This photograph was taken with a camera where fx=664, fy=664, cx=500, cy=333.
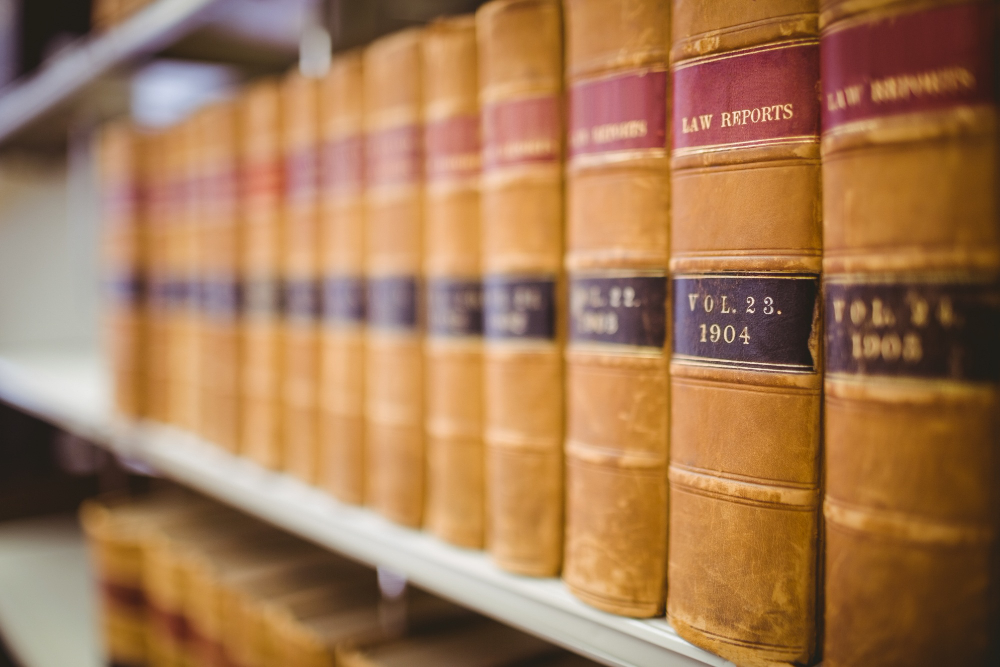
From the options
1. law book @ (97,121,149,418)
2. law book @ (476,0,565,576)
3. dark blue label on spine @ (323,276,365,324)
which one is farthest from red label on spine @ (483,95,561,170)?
law book @ (97,121,149,418)

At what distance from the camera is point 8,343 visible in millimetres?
2125

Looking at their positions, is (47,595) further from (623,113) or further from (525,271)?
(623,113)

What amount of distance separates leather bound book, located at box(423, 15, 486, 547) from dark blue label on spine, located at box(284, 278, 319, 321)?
0.19m

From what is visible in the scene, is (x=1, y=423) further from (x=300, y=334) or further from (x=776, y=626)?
(x=776, y=626)

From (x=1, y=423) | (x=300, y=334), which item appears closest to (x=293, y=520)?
(x=300, y=334)

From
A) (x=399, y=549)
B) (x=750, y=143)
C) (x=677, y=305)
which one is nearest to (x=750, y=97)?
(x=750, y=143)

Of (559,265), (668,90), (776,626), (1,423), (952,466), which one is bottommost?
(1,423)

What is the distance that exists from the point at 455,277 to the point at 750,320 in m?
0.25

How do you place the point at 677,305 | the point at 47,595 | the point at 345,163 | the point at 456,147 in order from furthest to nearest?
the point at 47,595
the point at 345,163
the point at 456,147
the point at 677,305

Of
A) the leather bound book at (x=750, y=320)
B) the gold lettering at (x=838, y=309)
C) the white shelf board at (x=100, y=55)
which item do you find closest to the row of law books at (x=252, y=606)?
the leather bound book at (x=750, y=320)

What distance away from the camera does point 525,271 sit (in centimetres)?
51

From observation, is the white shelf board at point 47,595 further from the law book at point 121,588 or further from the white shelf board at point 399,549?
the white shelf board at point 399,549

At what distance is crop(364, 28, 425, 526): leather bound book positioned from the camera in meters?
0.60

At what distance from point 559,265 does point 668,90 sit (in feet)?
0.47
